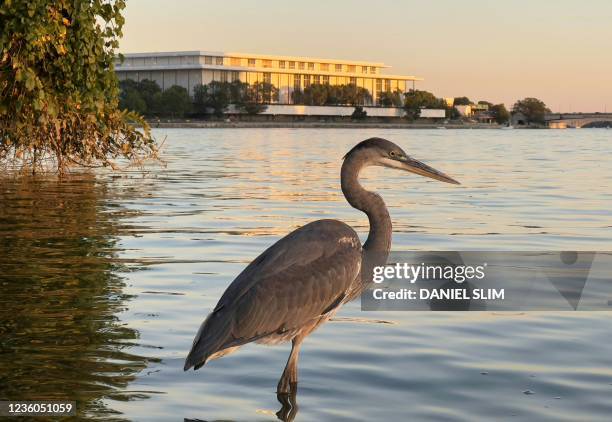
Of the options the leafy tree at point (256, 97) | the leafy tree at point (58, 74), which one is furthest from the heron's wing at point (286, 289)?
the leafy tree at point (256, 97)

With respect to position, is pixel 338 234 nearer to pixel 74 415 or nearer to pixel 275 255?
pixel 275 255

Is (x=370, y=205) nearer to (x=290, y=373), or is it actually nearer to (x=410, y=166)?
(x=410, y=166)

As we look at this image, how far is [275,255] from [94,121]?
17685 mm

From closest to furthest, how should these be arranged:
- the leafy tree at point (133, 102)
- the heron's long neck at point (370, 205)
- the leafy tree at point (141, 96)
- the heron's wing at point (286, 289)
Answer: the heron's wing at point (286, 289), the heron's long neck at point (370, 205), the leafy tree at point (133, 102), the leafy tree at point (141, 96)

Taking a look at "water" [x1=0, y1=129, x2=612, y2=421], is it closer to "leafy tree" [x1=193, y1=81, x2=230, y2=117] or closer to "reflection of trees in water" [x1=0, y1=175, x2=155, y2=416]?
"reflection of trees in water" [x1=0, y1=175, x2=155, y2=416]

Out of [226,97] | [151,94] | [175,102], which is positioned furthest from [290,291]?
[151,94]

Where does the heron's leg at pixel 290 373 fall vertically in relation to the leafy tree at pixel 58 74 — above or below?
below

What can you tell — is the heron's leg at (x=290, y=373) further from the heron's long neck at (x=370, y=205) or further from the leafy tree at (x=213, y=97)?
the leafy tree at (x=213, y=97)

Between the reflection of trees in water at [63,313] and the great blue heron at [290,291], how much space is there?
86 centimetres

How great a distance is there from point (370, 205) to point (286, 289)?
38.3 inches

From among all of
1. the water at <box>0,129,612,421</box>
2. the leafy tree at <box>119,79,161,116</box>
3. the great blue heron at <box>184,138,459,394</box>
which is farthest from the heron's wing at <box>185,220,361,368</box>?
the leafy tree at <box>119,79,161,116</box>

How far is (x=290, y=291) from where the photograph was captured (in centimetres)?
655

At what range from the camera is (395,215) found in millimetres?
19859

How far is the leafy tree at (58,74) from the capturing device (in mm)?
18281
